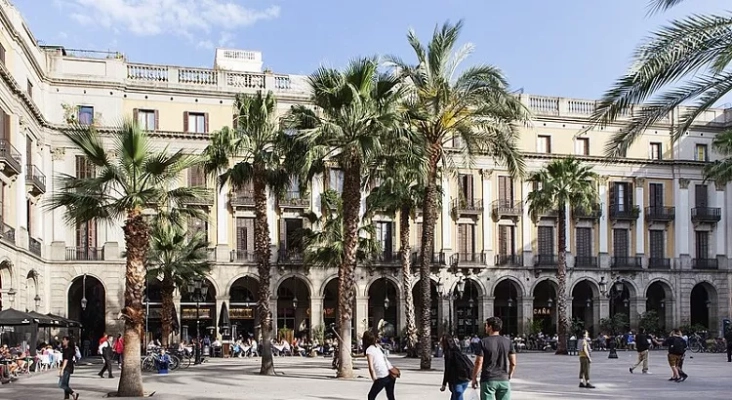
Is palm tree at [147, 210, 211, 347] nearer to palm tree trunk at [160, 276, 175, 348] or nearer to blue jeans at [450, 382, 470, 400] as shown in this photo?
palm tree trunk at [160, 276, 175, 348]

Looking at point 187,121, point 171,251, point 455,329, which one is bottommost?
point 455,329

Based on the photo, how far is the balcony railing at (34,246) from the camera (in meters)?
43.2

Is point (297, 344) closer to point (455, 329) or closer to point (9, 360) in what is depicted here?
point (455, 329)

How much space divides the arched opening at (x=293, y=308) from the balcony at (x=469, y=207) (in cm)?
996

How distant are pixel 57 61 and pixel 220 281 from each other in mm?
14228

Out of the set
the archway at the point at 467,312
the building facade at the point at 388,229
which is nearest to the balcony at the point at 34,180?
the building facade at the point at 388,229

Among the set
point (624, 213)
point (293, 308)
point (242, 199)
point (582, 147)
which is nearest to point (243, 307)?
point (293, 308)

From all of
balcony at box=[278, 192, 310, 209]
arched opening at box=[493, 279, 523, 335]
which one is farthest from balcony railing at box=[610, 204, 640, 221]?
balcony at box=[278, 192, 310, 209]

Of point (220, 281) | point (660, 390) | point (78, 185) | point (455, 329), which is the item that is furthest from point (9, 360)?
point (455, 329)

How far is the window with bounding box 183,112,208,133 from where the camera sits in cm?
5106

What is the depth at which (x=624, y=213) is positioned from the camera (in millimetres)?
59531

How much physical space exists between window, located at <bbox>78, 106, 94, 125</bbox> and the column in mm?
25782

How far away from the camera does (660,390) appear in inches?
893

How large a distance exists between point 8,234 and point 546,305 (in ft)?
115
